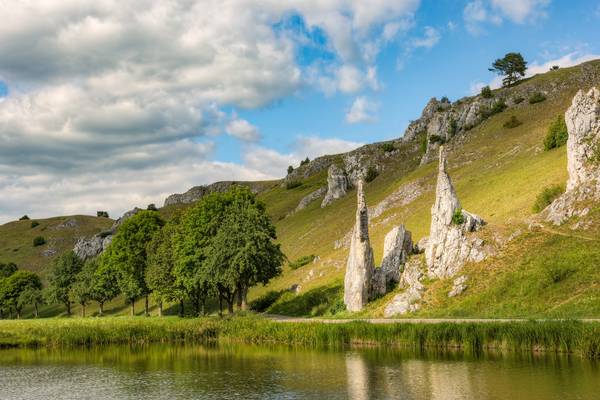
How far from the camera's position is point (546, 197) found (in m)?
67.8

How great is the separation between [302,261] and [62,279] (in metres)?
58.1

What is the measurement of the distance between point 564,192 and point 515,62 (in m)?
106

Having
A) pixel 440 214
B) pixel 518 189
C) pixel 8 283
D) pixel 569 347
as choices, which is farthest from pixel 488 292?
pixel 8 283

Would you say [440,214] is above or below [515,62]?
below

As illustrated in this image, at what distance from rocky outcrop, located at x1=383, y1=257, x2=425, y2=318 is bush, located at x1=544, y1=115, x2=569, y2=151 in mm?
39152

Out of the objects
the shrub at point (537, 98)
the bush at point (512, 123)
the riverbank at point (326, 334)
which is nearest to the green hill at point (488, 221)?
the bush at point (512, 123)

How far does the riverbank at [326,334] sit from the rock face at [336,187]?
Result: 7666 cm

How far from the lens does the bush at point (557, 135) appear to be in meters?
89.2

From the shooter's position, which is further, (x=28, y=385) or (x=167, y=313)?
(x=167, y=313)

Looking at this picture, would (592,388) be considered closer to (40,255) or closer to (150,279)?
(150,279)

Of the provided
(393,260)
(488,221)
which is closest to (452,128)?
(488,221)

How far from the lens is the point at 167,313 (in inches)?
3991

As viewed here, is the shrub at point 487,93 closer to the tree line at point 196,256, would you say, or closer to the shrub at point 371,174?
the shrub at point 371,174

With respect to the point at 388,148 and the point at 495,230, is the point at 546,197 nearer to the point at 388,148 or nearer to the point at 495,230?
the point at 495,230
